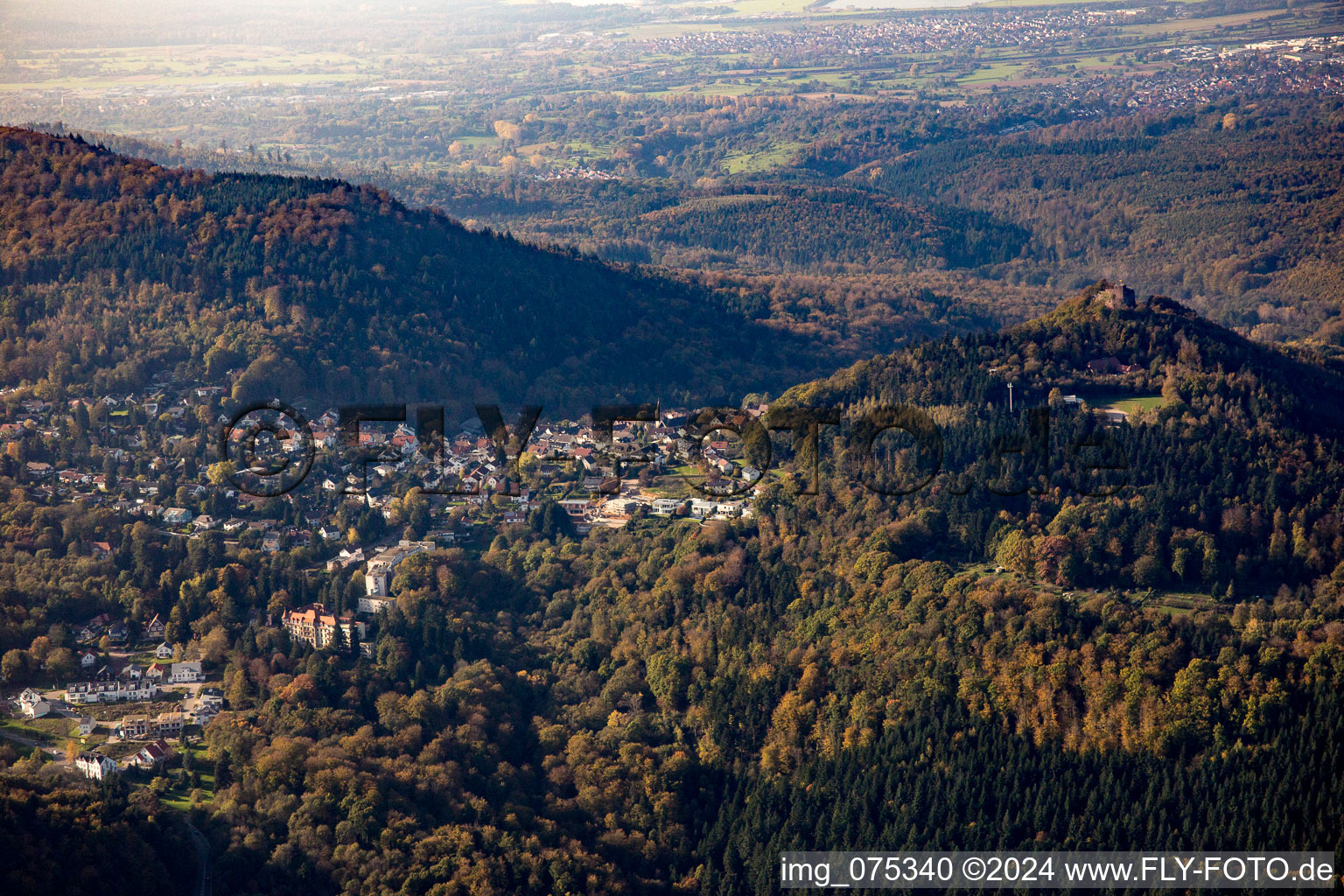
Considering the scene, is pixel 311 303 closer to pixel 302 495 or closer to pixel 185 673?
pixel 302 495

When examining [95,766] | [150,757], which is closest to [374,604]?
[150,757]

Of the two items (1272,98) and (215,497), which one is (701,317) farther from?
(1272,98)

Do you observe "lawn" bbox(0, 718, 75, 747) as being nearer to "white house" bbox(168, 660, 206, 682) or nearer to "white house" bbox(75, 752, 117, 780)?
"white house" bbox(75, 752, 117, 780)

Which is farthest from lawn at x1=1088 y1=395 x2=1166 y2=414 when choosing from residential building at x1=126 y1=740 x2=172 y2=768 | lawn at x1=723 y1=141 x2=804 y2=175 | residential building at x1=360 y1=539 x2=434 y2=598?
lawn at x1=723 y1=141 x2=804 y2=175

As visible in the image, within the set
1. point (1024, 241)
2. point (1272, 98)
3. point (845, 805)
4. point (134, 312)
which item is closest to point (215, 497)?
point (134, 312)

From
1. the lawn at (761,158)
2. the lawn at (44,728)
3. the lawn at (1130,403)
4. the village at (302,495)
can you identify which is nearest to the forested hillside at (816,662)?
the lawn at (1130,403)

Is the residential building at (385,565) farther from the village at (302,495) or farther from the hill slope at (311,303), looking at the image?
the hill slope at (311,303)
